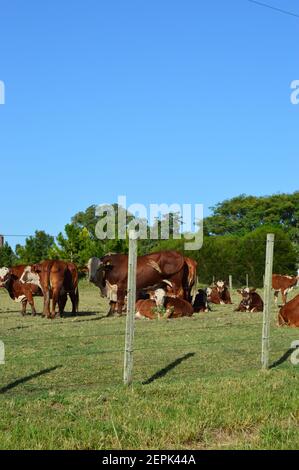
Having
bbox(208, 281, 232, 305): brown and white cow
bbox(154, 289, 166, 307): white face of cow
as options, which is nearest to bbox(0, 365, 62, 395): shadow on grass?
bbox(154, 289, 166, 307): white face of cow

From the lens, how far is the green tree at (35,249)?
171ft

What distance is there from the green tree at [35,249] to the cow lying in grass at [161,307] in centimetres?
3173

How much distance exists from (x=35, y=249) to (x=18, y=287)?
34831 mm

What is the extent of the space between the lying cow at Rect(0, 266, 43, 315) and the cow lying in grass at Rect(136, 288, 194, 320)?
3.42m

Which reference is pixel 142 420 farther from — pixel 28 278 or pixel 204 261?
pixel 204 261

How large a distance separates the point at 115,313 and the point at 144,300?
3.66 ft

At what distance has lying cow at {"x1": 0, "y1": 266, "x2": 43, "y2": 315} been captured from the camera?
69.6 ft

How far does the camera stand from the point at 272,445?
20.4 feet

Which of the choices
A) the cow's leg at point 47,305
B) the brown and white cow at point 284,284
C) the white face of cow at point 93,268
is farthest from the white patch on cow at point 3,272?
the brown and white cow at point 284,284

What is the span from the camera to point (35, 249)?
2200 inches

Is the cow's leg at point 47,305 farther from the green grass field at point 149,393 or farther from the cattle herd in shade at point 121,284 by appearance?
the green grass field at point 149,393

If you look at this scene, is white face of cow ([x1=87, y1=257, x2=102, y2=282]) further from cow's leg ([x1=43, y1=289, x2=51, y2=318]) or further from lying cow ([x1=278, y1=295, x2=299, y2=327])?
lying cow ([x1=278, y1=295, x2=299, y2=327])

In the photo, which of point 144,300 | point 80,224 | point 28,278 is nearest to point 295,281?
point 144,300

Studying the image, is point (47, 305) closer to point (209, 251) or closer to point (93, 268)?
point (93, 268)
